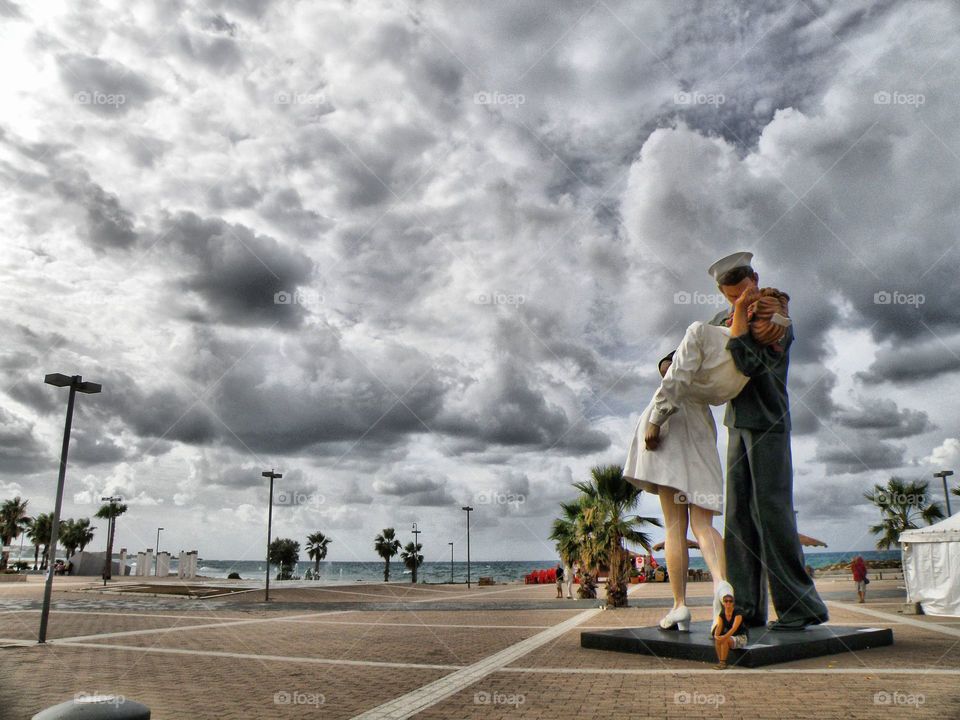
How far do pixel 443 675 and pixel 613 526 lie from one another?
39.8ft

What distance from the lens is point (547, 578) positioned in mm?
46156

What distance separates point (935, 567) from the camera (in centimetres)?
1677

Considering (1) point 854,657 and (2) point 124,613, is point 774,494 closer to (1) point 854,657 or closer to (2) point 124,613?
(1) point 854,657

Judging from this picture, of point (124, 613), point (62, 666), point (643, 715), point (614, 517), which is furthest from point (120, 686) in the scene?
point (614, 517)

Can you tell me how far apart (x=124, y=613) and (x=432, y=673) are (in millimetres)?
14384

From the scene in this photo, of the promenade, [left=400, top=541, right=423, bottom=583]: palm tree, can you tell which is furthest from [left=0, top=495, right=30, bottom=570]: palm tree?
the promenade

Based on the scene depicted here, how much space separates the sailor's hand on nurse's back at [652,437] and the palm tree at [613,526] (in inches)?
434
